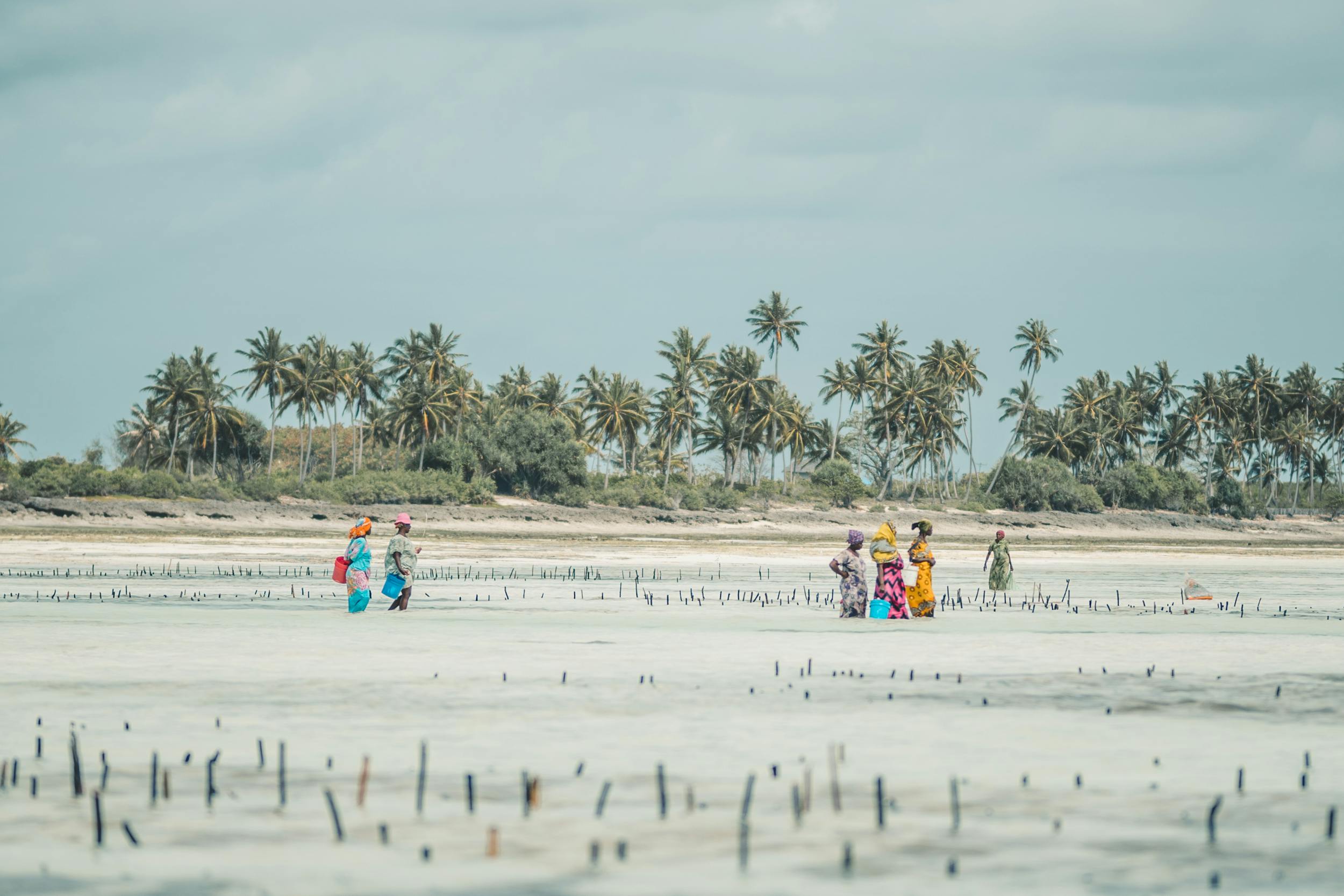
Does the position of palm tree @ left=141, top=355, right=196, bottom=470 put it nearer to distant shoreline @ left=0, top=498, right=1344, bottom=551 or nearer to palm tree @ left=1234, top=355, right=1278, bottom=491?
distant shoreline @ left=0, top=498, right=1344, bottom=551

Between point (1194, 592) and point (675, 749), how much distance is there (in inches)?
678

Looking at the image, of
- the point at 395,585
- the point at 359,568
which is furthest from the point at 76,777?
the point at 395,585

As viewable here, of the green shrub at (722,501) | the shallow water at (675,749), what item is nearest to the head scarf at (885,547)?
the shallow water at (675,749)

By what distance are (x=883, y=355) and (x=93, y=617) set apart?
9787 cm

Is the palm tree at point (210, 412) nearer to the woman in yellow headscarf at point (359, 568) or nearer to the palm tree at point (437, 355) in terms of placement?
the palm tree at point (437, 355)

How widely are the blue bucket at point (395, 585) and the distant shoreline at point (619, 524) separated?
32.6 m

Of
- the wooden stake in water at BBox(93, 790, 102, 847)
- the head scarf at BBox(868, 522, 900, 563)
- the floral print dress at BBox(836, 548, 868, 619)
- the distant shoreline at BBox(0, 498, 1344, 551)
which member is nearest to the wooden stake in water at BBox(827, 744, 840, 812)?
the wooden stake in water at BBox(93, 790, 102, 847)

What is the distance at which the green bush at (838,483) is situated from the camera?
321ft

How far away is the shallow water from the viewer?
277 inches

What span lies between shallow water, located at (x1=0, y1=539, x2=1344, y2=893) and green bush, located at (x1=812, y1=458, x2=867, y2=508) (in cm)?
7629

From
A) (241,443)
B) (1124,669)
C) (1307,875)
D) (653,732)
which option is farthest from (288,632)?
(241,443)

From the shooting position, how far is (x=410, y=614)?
2147cm

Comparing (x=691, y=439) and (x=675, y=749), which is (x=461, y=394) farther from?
(x=675, y=749)

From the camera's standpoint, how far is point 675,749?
10.1 meters
